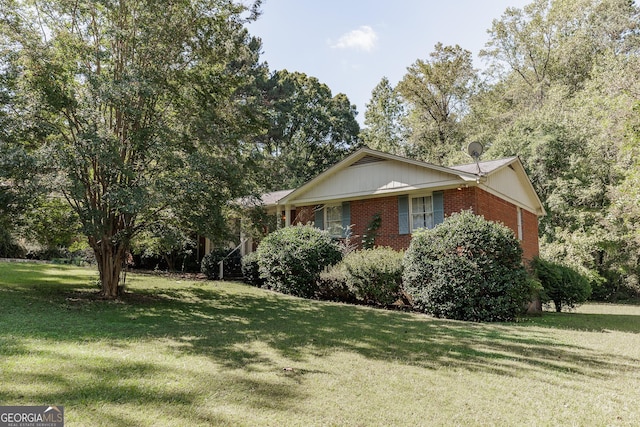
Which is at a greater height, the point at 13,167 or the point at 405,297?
the point at 13,167

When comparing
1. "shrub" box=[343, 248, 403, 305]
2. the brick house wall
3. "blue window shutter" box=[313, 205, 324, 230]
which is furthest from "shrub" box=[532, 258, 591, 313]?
"blue window shutter" box=[313, 205, 324, 230]

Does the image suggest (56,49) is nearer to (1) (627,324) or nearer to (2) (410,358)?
(2) (410,358)

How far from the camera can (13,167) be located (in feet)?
23.5

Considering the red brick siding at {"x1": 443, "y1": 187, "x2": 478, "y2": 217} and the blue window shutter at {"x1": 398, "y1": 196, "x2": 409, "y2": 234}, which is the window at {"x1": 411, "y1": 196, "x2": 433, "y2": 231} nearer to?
the blue window shutter at {"x1": 398, "y1": 196, "x2": 409, "y2": 234}

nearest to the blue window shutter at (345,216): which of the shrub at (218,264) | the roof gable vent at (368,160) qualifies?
the roof gable vent at (368,160)

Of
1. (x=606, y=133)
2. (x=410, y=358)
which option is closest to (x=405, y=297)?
(x=410, y=358)

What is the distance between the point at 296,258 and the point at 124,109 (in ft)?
20.6

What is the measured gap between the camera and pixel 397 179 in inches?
525

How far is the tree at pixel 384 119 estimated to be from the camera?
33.1 meters

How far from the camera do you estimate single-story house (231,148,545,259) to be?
1241 cm

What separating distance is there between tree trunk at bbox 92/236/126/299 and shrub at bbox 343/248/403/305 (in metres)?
5.86

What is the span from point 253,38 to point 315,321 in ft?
84.5

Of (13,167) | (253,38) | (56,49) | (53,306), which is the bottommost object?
(53,306)
